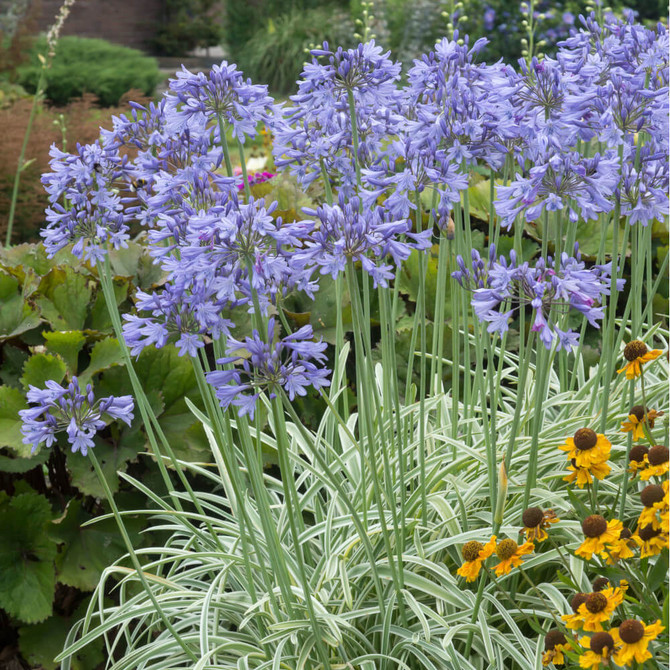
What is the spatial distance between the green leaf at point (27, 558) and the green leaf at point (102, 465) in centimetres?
12

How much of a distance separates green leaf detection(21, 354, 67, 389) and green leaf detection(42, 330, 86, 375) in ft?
0.32

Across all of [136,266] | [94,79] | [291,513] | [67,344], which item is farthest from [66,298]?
[94,79]

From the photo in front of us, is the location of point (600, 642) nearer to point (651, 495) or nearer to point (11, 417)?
point (651, 495)

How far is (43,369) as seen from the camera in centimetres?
236

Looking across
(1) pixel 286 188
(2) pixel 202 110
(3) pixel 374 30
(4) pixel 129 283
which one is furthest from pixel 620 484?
(3) pixel 374 30

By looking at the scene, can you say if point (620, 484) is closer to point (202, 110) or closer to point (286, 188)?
point (202, 110)

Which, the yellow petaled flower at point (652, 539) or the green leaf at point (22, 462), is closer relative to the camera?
the yellow petaled flower at point (652, 539)

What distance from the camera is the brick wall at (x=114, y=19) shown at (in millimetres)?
20062

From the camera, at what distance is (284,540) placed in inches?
90.0

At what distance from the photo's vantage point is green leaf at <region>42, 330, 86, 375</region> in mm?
2455

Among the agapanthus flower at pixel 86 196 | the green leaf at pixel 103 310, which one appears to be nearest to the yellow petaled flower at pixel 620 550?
the agapanthus flower at pixel 86 196

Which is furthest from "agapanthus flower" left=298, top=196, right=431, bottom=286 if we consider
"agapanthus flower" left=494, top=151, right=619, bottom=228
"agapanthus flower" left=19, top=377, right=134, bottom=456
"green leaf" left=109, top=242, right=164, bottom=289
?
"green leaf" left=109, top=242, right=164, bottom=289

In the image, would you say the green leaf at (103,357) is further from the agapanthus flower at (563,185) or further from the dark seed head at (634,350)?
the dark seed head at (634,350)

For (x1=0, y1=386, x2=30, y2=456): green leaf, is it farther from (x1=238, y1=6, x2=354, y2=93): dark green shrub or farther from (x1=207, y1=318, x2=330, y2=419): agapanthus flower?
(x1=238, y1=6, x2=354, y2=93): dark green shrub
